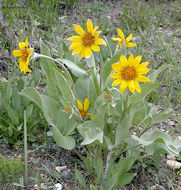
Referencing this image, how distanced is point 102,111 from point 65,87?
0.99 feet

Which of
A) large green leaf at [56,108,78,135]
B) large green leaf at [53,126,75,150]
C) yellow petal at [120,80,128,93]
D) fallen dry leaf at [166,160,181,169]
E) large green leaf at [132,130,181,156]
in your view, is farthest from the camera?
fallen dry leaf at [166,160,181,169]

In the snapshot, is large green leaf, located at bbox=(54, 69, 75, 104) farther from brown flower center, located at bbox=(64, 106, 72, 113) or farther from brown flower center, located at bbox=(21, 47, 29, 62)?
brown flower center, located at bbox=(21, 47, 29, 62)

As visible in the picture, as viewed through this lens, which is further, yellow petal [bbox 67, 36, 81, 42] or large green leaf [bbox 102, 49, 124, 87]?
large green leaf [bbox 102, 49, 124, 87]

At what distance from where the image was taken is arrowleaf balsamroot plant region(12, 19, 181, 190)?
1650 mm

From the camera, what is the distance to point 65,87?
186 cm

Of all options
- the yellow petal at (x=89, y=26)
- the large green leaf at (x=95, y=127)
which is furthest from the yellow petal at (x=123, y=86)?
the yellow petal at (x=89, y=26)

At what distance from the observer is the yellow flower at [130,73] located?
5.24 feet

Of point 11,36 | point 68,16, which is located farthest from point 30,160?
point 68,16

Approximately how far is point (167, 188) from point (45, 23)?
8.44 ft

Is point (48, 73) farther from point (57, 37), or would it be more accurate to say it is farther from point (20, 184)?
point (57, 37)

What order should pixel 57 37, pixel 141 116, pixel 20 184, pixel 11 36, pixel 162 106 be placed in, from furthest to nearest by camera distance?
pixel 57 37 < pixel 11 36 < pixel 162 106 < pixel 141 116 < pixel 20 184

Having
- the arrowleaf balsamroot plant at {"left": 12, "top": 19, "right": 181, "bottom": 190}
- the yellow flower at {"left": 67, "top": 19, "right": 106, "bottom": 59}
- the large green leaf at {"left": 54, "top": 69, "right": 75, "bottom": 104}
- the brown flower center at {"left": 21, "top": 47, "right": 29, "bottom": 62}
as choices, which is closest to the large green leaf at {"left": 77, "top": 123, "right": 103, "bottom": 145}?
the arrowleaf balsamroot plant at {"left": 12, "top": 19, "right": 181, "bottom": 190}

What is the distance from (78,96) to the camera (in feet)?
7.09

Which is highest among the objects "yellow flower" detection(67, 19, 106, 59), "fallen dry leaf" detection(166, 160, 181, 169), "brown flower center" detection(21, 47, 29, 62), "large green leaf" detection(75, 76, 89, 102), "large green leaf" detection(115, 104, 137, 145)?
"yellow flower" detection(67, 19, 106, 59)
